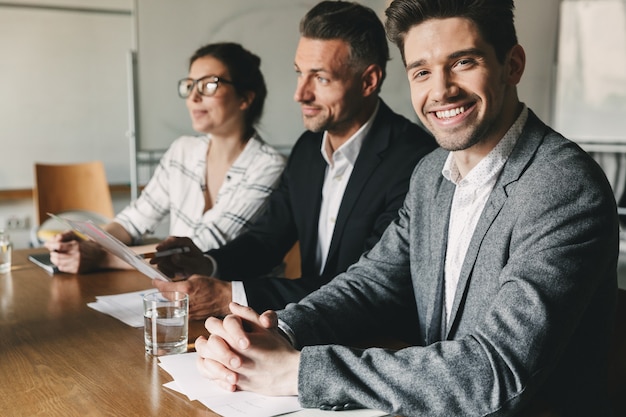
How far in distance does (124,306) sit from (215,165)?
1.12 meters

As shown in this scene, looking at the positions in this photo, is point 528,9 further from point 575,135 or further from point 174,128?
point 174,128

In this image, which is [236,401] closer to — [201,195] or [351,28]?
[351,28]

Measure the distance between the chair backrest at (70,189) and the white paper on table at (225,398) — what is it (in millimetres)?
3130

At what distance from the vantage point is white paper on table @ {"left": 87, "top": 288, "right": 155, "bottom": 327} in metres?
1.46

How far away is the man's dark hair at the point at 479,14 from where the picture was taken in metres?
1.30

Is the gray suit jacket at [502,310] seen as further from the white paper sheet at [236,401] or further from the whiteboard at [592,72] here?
the whiteboard at [592,72]

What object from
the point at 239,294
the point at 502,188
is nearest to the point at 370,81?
the point at 239,294

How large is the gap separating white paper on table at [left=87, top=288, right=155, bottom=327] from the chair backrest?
2496 millimetres

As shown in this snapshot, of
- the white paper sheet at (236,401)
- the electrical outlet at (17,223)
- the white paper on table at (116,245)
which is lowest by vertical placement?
the electrical outlet at (17,223)

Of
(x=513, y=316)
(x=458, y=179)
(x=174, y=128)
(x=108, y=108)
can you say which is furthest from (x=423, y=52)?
(x=108, y=108)

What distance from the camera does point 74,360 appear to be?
120cm

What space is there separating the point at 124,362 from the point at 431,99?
2.51 ft

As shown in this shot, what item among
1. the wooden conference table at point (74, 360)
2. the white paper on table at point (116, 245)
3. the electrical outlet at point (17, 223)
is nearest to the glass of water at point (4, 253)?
the wooden conference table at point (74, 360)

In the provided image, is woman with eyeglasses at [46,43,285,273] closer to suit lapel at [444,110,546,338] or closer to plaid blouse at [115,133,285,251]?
plaid blouse at [115,133,285,251]
